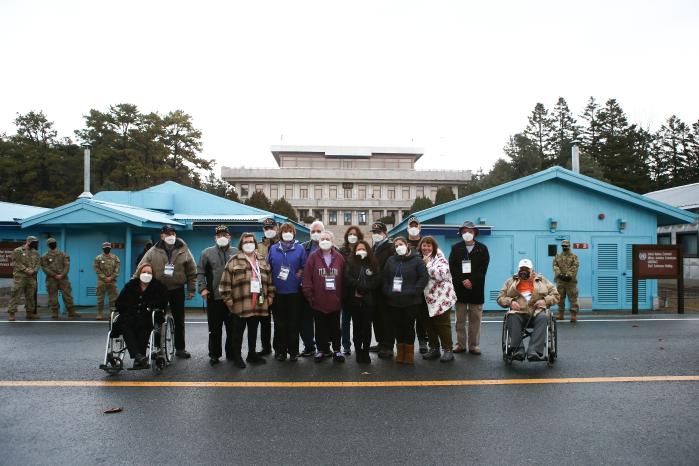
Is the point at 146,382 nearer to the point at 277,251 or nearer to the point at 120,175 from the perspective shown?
the point at 277,251

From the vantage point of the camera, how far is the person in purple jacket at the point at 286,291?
7.50 m

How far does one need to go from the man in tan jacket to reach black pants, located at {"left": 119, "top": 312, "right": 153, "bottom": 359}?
0.86m

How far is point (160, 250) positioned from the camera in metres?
7.84

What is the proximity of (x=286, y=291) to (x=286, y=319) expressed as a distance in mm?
420

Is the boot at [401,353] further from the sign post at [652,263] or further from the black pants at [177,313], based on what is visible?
the sign post at [652,263]

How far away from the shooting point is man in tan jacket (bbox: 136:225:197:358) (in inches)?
304

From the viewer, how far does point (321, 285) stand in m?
7.37

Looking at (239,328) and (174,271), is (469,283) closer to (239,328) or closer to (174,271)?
(239,328)

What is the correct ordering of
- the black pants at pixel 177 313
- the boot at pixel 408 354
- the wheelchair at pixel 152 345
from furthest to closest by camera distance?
the black pants at pixel 177 313
the boot at pixel 408 354
the wheelchair at pixel 152 345

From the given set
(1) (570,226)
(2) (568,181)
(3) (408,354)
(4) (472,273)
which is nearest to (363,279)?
(3) (408,354)

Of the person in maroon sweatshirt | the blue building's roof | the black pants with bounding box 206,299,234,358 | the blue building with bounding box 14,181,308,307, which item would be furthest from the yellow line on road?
the blue building's roof

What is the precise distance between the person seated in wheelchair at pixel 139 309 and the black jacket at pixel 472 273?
4374 mm

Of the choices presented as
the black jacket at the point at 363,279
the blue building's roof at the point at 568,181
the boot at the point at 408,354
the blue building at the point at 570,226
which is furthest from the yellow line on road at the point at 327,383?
the blue building's roof at the point at 568,181

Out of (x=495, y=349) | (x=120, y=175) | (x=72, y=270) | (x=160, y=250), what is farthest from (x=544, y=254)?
(x=120, y=175)
